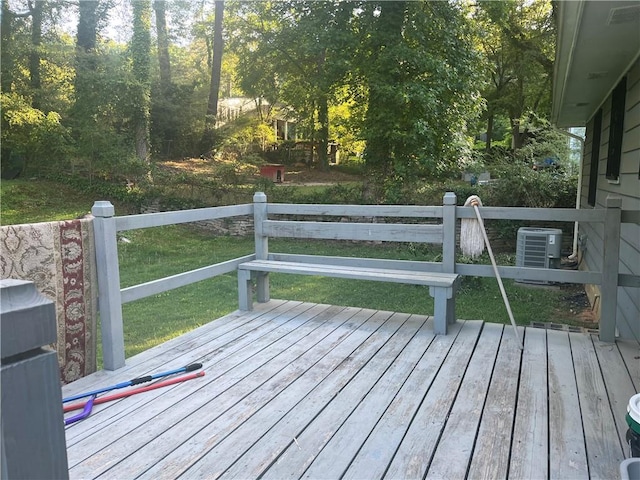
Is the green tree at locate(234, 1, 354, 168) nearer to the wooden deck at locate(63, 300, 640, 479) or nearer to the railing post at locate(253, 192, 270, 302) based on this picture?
the railing post at locate(253, 192, 270, 302)

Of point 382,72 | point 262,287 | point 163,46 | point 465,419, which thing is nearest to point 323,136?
point 163,46

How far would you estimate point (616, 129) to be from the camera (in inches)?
185

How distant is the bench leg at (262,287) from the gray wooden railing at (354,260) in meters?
0.20

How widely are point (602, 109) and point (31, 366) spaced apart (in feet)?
23.2

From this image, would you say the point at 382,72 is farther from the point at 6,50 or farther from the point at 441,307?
the point at 6,50

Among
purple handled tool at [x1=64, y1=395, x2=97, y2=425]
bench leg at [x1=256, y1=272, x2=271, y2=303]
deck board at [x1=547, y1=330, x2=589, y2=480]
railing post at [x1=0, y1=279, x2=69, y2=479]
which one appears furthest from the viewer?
bench leg at [x1=256, y1=272, x2=271, y2=303]

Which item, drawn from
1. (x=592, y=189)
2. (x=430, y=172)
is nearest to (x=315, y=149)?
(x=430, y=172)

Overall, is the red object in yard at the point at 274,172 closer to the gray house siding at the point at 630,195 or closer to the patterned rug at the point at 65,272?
the gray house siding at the point at 630,195

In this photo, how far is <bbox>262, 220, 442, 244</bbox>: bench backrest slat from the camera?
3.70m

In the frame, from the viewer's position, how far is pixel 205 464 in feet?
6.25

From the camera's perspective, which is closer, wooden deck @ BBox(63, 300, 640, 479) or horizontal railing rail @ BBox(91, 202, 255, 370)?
wooden deck @ BBox(63, 300, 640, 479)

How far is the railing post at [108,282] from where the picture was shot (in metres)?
2.71

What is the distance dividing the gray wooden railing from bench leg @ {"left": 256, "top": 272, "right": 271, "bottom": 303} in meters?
0.20

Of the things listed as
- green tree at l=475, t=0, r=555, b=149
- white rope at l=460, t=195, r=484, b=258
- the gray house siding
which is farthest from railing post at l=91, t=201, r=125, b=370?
green tree at l=475, t=0, r=555, b=149
